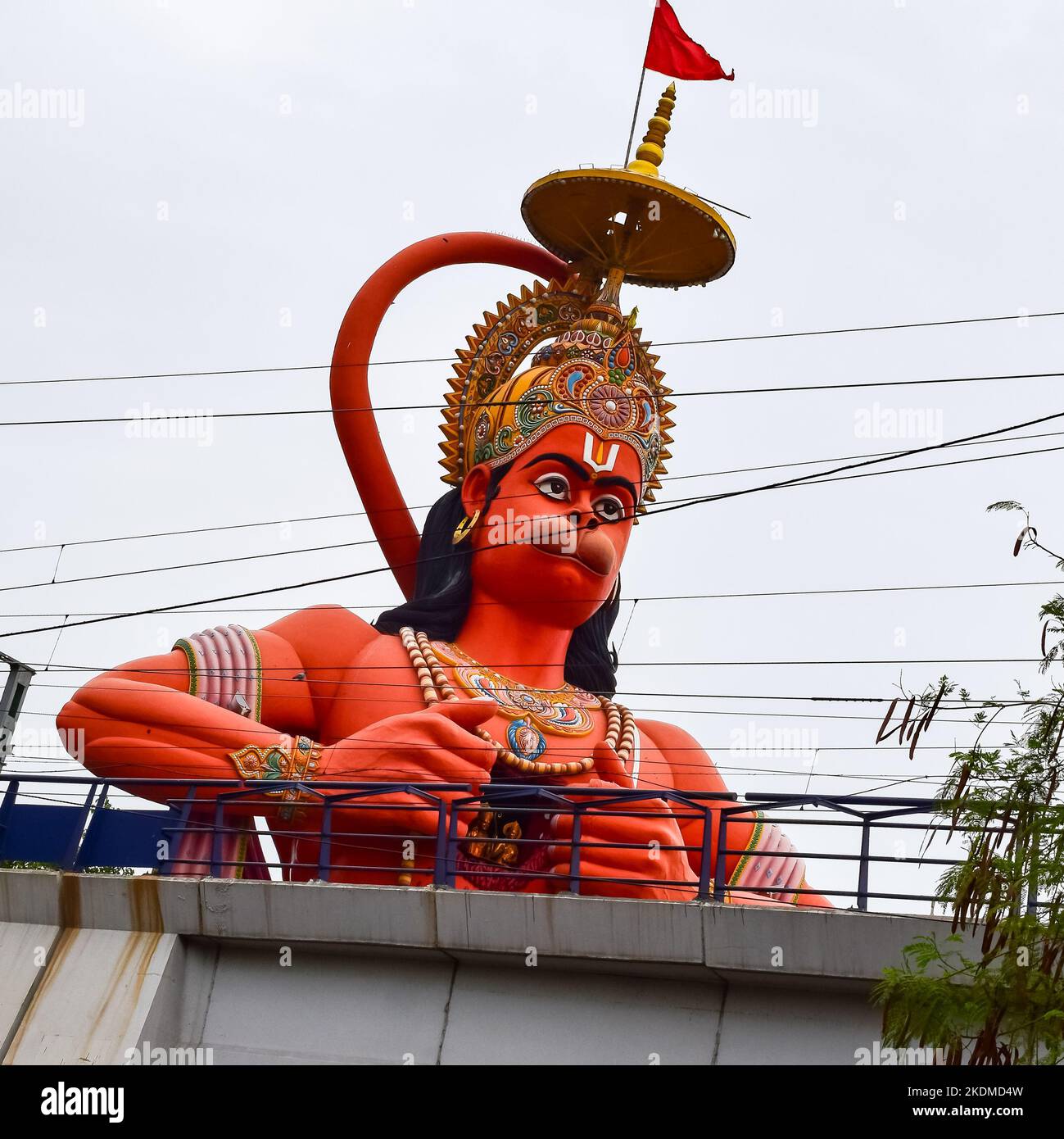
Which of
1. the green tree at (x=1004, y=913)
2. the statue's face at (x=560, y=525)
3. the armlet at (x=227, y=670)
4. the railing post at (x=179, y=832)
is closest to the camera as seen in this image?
the green tree at (x=1004, y=913)

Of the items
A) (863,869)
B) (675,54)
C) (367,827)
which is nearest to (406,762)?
(367,827)

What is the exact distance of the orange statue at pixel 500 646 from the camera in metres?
14.9

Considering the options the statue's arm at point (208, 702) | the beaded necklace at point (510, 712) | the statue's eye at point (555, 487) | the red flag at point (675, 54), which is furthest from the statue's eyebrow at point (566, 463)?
the red flag at point (675, 54)

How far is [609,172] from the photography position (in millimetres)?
17531

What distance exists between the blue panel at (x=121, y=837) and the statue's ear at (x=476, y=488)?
486 centimetres

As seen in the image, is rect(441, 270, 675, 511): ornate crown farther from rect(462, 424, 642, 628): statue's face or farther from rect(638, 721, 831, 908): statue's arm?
rect(638, 721, 831, 908): statue's arm

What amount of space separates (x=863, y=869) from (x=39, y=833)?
6.13 m

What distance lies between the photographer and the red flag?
1819cm

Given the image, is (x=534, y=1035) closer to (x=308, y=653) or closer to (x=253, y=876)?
(x=253, y=876)

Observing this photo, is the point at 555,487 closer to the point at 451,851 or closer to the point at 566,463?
the point at 566,463

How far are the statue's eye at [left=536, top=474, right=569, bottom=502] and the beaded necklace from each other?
1663 millimetres

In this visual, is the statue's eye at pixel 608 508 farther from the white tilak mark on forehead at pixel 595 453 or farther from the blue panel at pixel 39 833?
the blue panel at pixel 39 833
